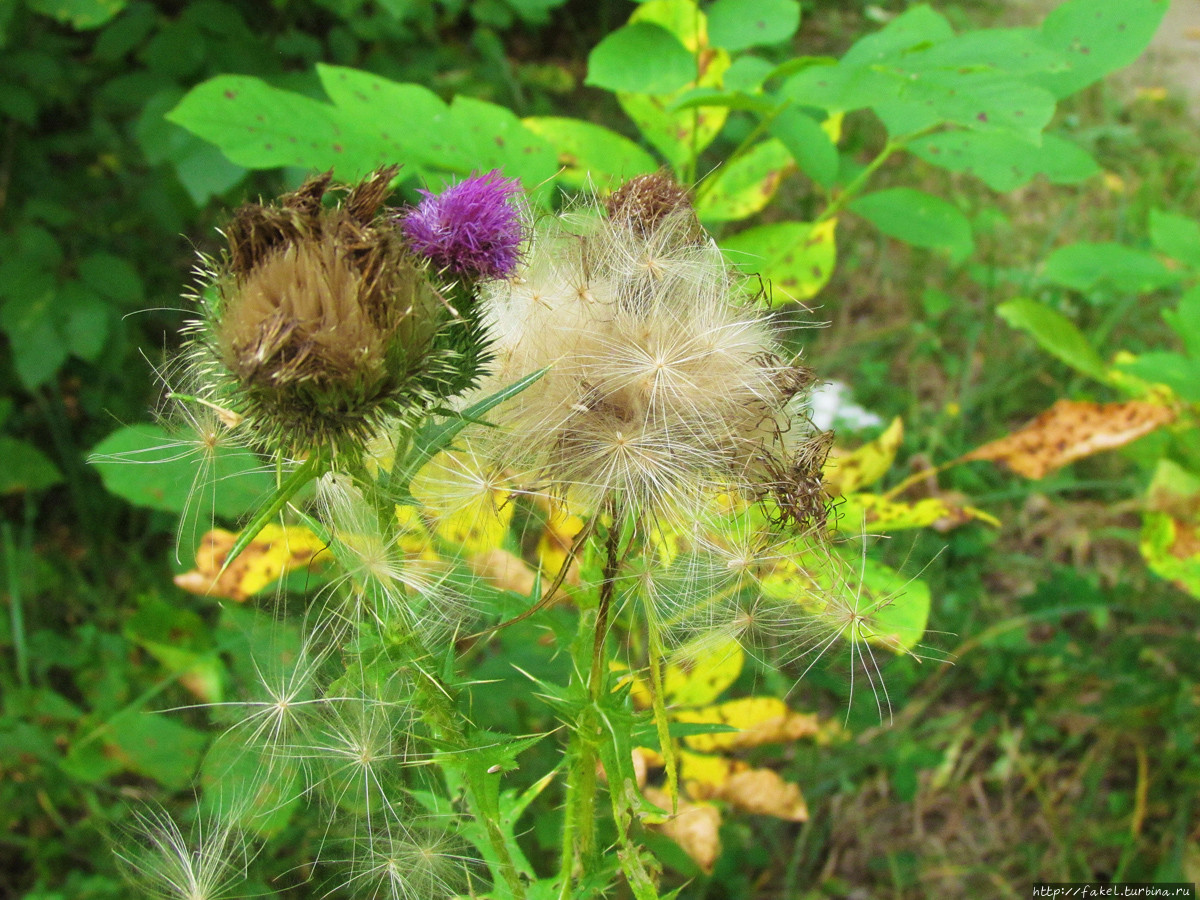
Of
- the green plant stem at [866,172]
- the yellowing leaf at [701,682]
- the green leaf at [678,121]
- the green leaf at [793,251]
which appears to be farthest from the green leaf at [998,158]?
the yellowing leaf at [701,682]

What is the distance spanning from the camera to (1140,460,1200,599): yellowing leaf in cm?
210

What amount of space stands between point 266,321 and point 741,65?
1045 mm

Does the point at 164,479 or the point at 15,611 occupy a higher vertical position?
the point at 164,479

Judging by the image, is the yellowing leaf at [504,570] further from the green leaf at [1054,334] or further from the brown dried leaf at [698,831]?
the green leaf at [1054,334]

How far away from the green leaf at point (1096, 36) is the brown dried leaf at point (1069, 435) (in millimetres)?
710

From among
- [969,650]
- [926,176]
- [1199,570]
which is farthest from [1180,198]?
[1199,570]

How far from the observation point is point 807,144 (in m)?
1.75

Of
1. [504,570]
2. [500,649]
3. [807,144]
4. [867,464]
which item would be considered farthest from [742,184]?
[500,649]

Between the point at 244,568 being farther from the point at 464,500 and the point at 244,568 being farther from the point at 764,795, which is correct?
the point at 764,795

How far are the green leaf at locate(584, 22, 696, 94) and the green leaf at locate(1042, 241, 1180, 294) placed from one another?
3.84ft

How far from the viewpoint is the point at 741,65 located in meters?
1.62

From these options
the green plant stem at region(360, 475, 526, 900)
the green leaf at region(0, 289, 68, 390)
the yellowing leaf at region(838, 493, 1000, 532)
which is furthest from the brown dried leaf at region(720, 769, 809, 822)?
the green leaf at region(0, 289, 68, 390)

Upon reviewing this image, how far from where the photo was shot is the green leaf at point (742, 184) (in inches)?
76.7

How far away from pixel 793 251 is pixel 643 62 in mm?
Answer: 545
